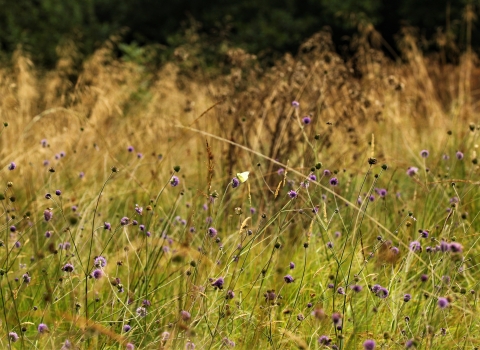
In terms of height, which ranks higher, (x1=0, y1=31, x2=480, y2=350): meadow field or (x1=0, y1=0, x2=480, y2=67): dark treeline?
(x1=0, y1=31, x2=480, y2=350): meadow field

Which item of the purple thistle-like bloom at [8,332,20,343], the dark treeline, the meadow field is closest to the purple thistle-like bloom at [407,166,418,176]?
the meadow field

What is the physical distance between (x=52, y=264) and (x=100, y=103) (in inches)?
81.8

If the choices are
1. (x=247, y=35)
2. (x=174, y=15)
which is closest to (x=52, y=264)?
(x=247, y=35)

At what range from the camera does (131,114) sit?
20.6 ft

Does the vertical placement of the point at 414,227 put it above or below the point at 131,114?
above

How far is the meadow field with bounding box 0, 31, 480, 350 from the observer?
1.86m

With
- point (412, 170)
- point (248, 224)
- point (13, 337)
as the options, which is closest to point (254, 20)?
point (248, 224)

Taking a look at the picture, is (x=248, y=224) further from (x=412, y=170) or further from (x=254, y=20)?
(x=254, y=20)

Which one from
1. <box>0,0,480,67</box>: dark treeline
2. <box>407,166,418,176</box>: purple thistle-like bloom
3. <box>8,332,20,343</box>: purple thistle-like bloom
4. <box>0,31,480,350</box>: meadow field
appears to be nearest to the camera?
<box>8,332,20,343</box>: purple thistle-like bloom

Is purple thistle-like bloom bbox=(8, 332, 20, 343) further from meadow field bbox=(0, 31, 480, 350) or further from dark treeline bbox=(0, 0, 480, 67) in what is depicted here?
dark treeline bbox=(0, 0, 480, 67)

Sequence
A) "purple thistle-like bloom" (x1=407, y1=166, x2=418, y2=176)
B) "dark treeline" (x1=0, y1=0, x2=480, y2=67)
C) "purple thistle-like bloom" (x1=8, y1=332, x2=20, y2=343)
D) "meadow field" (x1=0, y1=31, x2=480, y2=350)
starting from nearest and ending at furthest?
1. "purple thistle-like bloom" (x1=8, y1=332, x2=20, y2=343)
2. "meadow field" (x1=0, y1=31, x2=480, y2=350)
3. "purple thistle-like bloom" (x1=407, y1=166, x2=418, y2=176)
4. "dark treeline" (x1=0, y1=0, x2=480, y2=67)

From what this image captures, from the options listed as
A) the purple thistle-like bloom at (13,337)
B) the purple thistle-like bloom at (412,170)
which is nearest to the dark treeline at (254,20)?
the purple thistle-like bloom at (412,170)

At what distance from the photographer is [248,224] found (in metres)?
2.95

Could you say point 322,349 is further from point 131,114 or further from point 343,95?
point 131,114
